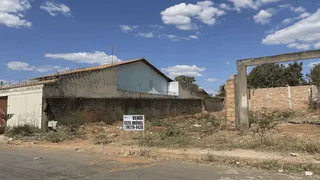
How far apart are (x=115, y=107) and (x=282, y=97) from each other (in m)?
17.3

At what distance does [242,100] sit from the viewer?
17.2 metres

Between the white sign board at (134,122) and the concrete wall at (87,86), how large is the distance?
856 centimetres

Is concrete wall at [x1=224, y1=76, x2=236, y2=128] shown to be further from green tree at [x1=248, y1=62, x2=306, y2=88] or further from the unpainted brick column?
green tree at [x1=248, y1=62, x2=306, y2=88]

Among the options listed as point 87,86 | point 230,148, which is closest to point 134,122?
point 230,148

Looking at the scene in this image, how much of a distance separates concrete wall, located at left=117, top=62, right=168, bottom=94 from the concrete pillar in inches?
611

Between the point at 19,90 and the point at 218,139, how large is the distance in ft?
52.5

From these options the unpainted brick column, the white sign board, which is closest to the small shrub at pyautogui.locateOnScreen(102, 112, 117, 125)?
the white sign board

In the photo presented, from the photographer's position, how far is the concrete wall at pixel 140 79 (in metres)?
31.8

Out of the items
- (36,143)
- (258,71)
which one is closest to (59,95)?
(36,143)

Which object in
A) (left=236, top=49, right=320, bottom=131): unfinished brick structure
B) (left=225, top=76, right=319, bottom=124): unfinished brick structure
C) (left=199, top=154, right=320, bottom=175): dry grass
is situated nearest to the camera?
(left=199, top=154, right=320, bottom=175): dry grass

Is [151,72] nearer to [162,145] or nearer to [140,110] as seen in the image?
[140,110]

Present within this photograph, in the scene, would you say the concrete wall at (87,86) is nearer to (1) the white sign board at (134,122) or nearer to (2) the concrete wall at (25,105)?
(2) the concrete wall at (25,105)

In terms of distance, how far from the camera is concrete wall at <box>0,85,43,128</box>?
2188 centimetres

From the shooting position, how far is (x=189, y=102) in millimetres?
38344
